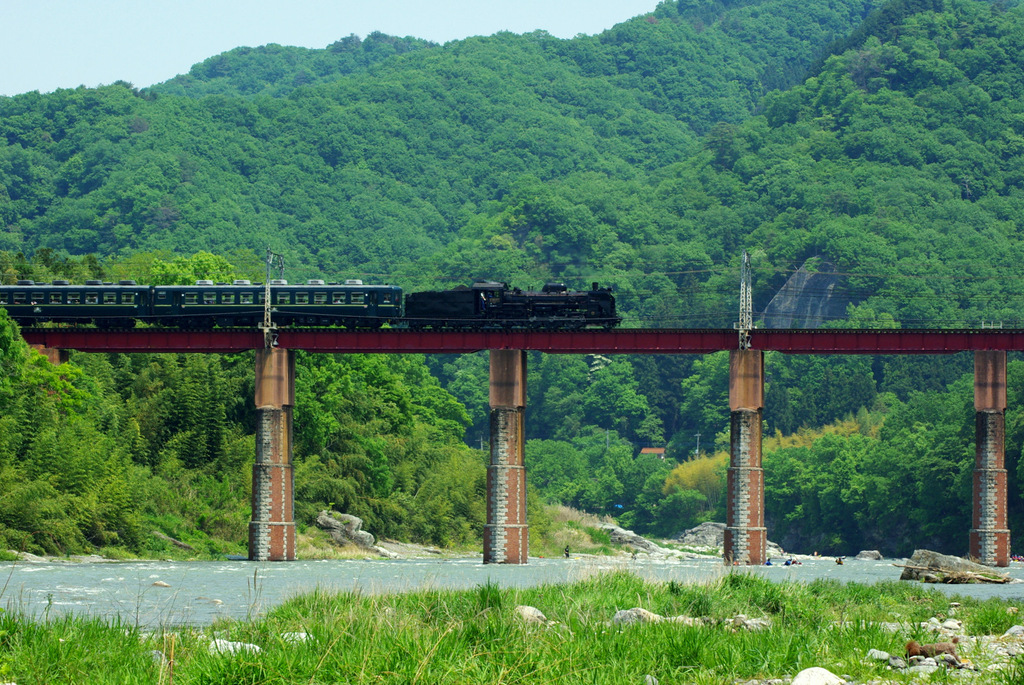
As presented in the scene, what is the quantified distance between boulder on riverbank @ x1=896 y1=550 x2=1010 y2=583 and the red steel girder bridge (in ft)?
59.8

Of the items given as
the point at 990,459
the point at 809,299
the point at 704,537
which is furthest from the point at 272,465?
the point at 809,299

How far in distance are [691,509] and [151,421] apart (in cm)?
7681

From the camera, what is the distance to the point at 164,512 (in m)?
90.8

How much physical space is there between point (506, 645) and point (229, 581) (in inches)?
1320

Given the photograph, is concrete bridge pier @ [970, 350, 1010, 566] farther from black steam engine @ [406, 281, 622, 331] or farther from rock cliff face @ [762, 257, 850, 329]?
rock cliff face @ [762, 257, 850, 329]

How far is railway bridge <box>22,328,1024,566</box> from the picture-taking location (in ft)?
272

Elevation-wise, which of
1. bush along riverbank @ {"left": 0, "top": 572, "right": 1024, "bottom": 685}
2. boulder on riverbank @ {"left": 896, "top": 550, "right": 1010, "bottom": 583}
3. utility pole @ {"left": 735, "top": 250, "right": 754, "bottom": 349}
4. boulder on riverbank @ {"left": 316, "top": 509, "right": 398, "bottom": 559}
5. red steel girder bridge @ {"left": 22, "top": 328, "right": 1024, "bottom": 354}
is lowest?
boulder on riverbank @ {"left": 316, "top": 509, "right": 398, "bottom": 559}

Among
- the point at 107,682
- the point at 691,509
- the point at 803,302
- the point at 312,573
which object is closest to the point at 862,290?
the point at 803,302

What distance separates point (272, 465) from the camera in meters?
82.9

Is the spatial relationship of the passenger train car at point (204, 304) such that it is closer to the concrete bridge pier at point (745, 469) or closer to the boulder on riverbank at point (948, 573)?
the concrete bridge pier at point (745, 469)

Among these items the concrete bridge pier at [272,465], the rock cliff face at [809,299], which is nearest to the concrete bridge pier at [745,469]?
the concrete bridge pier at [272,465]

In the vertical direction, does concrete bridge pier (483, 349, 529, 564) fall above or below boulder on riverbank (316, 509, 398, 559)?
above

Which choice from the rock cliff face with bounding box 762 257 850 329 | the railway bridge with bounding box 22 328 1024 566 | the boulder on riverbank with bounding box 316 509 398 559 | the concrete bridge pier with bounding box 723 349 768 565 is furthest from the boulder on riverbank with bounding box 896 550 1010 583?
the rock cliff face with bounding box 762 257 850 329

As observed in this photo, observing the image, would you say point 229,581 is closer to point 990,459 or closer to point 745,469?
point 745,469
